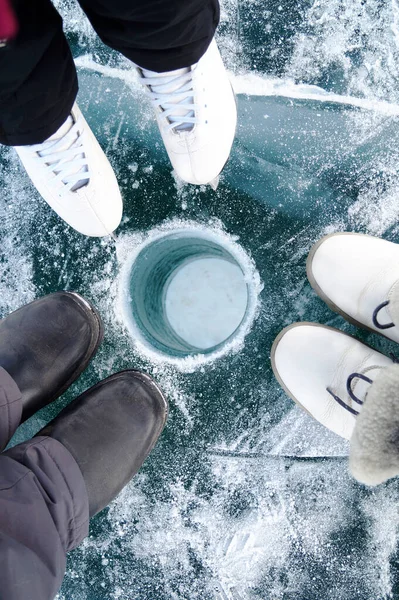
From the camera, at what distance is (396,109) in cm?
149

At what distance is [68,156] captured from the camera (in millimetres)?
1274

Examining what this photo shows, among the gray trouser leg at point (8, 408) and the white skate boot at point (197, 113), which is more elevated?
the white skate boot at point (197, 113)

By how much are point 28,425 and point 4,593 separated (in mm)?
658

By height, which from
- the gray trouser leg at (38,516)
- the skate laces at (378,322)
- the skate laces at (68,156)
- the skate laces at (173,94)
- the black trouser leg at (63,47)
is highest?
the black trouser leg at (63,47)

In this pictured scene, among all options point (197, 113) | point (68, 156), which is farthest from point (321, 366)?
point (68, 156)

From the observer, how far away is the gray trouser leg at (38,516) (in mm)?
976

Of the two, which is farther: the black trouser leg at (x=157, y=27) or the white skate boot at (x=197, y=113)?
the white skate boot at (x=197, y=113)

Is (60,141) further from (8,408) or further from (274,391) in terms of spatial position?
(274,391)

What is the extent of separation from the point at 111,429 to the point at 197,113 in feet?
2.96

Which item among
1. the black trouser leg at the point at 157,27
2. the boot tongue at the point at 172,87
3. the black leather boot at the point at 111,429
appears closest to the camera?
the black trouser leg at the point at 157,27

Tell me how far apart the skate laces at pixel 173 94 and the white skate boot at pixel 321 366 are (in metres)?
0.66

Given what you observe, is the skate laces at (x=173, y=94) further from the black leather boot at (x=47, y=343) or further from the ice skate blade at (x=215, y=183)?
the black leather boot at (x=47, y=343)

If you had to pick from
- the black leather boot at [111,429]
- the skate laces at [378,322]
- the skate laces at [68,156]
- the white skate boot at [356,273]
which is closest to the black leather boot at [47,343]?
the black leather boot at [111,429]

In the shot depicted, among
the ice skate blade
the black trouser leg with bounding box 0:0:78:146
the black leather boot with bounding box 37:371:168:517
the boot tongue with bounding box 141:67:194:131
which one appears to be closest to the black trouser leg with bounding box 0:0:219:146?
the black trouser leg with bounding box 0:0:78:146
